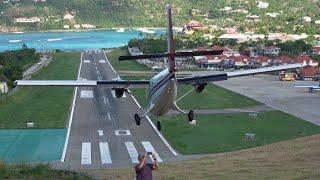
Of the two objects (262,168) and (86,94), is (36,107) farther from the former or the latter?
(262,168)

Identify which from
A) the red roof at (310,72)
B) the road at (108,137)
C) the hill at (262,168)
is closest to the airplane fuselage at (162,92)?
the hill at (262,168)

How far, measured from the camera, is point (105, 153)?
50719 millimetres

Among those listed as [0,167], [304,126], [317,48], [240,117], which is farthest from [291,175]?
[317,48]

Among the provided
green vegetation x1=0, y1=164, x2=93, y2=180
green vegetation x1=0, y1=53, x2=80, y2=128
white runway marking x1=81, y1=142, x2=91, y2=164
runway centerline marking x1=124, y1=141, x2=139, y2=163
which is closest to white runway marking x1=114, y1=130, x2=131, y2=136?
runway centerline marking x1=124, y1=141, x2=139, y2=163

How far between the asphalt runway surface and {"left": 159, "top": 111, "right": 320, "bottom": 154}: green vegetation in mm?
3064

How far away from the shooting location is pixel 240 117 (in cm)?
6950

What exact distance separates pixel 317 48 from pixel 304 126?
10461 cm

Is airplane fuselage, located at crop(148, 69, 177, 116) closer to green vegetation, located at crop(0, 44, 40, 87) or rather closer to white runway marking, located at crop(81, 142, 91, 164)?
white runway marking, located at crop(81, 142, 91, 164)

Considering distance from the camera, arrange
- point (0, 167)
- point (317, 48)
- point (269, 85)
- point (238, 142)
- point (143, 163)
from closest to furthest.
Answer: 1. point (143, 163)
2. point (0, 167)
3. point (238, 142)
4. point (269, 85)
5. point (317, 48)

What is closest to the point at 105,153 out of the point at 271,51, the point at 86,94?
the point at 86,94

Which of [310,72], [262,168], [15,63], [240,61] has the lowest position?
[240,61]

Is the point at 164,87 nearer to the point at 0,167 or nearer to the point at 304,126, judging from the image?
the point at 0,167

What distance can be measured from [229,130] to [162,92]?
1277 inches

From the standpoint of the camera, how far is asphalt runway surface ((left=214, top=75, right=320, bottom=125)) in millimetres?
73731
